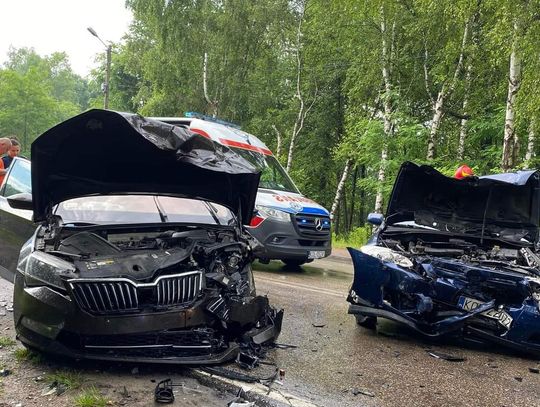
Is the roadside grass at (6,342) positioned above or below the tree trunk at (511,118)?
below

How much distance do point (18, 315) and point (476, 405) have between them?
3349 millimetres

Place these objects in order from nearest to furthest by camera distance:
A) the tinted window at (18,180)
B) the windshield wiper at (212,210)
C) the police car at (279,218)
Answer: the windshield wiper at (212,210)
the tinted window at (18,180)
the police car at (279,218)

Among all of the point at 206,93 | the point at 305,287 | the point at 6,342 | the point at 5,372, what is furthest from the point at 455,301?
the point at 206,93

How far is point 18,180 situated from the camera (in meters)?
6.60

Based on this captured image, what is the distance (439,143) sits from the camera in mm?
17516

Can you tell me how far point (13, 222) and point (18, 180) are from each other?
3.10 ft

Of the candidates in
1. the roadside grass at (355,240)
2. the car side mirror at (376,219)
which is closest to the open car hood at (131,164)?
the car side mirror at (376,219)

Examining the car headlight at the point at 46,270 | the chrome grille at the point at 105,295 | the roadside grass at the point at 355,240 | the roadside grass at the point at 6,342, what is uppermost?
the car headlight at the point at 46,270

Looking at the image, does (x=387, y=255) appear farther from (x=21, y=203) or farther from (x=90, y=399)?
(x=21, y=203)

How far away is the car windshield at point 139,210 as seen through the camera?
14.7ft

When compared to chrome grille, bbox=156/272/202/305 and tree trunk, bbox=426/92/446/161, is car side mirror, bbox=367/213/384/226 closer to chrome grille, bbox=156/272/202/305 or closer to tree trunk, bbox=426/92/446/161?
chrome grille, bbox=156/272/202/305

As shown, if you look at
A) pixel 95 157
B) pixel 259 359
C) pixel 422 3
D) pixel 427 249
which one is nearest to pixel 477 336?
pixel 427 249

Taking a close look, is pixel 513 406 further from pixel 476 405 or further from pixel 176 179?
pixel 176 179

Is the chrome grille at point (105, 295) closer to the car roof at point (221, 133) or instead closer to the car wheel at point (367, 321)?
the car wheel at point (367, 321)
